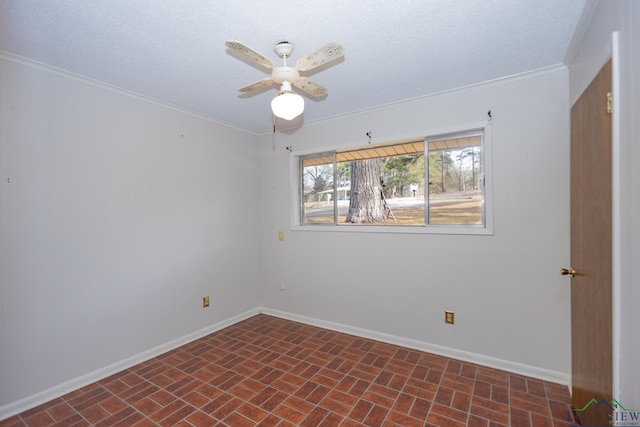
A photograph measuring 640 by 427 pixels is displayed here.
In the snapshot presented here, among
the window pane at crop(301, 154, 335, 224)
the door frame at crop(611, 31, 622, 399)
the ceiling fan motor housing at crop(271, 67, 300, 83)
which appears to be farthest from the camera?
the window pane at crop(301, 154, 335, 224)

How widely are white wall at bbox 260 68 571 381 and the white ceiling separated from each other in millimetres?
321

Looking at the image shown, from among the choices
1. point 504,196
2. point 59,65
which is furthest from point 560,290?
point 59,65

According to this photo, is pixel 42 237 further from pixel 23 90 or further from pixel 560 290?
pixel 560 290

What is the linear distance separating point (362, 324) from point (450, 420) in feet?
4.59

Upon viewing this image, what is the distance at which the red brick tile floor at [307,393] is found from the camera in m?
1.96

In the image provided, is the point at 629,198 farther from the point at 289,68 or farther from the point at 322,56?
the point at 289,68

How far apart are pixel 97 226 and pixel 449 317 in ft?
10.7

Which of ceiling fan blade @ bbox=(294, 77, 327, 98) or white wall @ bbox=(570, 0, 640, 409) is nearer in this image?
white wall @ bbox=(570, 0, 640, 409)

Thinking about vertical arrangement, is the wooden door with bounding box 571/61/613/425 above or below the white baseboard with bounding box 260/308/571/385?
above

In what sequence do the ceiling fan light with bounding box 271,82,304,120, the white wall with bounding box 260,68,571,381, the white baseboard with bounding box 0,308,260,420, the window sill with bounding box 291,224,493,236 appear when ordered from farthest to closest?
the window sill with bounding box 291,224,493,236
the white wall with bounding box 260,68,571,381
the white baseboard with bounding box 0,308,260,420
the ceiling fan light with bounding box 271,82,304,120

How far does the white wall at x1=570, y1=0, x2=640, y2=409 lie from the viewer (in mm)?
1111

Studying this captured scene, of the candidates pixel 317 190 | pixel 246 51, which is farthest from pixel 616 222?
pixel 317 190

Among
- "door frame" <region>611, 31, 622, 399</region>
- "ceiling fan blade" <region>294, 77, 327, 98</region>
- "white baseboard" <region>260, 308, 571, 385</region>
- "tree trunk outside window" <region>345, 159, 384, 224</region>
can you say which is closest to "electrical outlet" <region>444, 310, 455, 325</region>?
"white baseboard" <region>260, 308, 571, 385</region>

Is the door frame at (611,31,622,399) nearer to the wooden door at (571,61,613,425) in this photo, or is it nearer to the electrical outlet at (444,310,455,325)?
the wooden door at (571,61,613,425)
